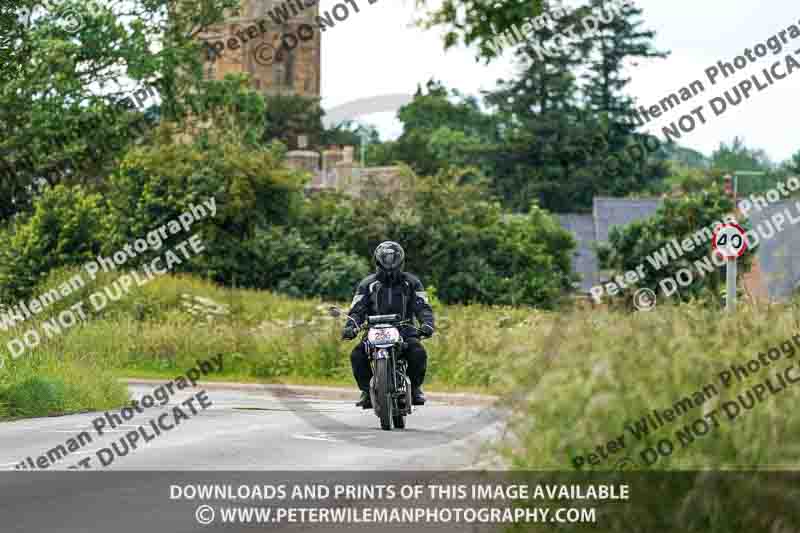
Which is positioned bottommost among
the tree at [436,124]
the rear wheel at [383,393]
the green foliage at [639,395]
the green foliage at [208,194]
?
the rear wheel at [383,393]

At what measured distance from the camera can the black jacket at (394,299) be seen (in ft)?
50.4

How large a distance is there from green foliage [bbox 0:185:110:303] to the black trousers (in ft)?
89.3

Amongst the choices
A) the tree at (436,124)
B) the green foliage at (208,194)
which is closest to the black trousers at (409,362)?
the green foliage at (208,194)

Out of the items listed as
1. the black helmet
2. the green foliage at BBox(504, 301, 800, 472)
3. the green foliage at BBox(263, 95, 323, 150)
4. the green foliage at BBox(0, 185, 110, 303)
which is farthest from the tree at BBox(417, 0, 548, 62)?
the green foliage at BBox(263, 95, 323, 150)

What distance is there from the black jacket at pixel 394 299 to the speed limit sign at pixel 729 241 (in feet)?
24.3

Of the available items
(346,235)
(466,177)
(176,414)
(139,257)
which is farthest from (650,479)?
(466,177)

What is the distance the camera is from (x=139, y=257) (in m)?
44.9

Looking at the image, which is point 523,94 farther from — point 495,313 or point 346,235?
point 495,313

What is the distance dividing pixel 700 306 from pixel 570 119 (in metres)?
78.6

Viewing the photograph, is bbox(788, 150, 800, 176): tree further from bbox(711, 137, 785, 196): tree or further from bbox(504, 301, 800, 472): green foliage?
Result: bbox(504, 301, 800, 472): green foliage

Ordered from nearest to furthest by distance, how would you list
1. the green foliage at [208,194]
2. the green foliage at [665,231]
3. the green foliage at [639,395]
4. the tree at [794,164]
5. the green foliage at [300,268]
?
the green foliage at [639,395]
the green foliage at [208,194]
the green foliage at [300,268]
the green foliage at [665,231]
the tree at [794,164]

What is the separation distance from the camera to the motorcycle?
1504cm

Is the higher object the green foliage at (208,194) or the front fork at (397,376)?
the green foliage at (208,194)

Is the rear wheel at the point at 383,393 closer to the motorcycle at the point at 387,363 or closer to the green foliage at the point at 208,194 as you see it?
the motorcycle at the point at 387,363
